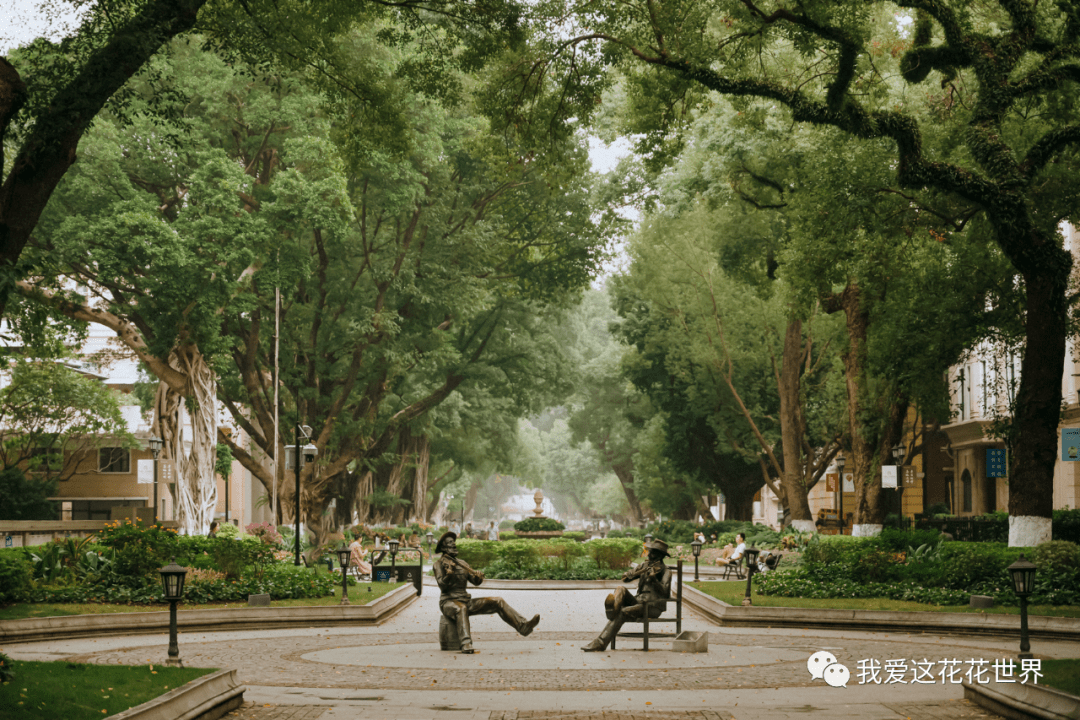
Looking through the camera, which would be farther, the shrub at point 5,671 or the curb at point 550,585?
the curb at point 550,585

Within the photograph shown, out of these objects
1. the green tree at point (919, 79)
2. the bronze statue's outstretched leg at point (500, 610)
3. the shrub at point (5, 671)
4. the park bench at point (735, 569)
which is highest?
the green tree at point (919, 79)

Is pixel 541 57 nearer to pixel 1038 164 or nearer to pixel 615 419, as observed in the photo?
pixel 1038 164

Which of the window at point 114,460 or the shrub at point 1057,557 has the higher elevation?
the window at point 114,460

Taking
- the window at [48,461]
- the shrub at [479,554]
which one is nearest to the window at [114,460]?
the window at [48,461]

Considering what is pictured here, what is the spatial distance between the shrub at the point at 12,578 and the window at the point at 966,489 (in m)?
36.3

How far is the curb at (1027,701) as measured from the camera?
754 cm

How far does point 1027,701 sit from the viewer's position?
26.6 ft

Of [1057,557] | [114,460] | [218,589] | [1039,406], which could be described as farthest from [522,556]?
[114,460]

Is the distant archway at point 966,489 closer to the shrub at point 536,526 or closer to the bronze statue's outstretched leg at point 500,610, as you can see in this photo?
the shrub at point 536,526

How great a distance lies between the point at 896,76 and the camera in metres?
26.3

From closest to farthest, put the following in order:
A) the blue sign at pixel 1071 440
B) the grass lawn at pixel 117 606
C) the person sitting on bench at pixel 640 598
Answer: the person sitting on bench at pixel 640 598
the grass lawn at pixel 117 606
the blue sign at pixel 1071 440

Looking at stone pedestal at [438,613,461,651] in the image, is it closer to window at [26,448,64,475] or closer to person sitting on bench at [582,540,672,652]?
person sitting on bench at [582,540,672,652]

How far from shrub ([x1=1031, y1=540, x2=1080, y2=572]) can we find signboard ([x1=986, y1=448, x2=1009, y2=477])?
64.2 feet

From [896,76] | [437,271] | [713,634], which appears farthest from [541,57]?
[437,271]
